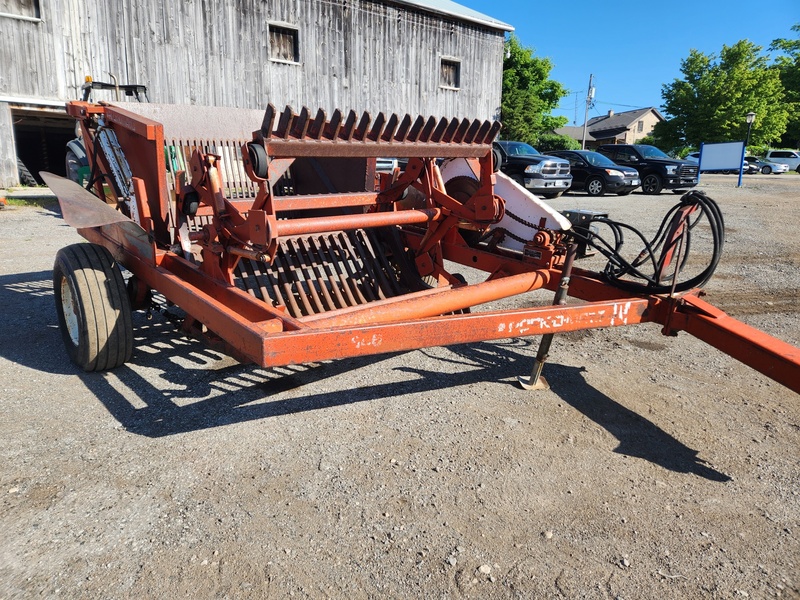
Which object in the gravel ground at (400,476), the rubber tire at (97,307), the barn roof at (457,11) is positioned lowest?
the gravel ground at (400,476)

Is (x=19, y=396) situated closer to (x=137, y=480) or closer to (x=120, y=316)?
(x=120, y=316)

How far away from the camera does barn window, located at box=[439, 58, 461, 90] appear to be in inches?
754

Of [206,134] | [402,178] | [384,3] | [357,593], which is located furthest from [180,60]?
[357,593]

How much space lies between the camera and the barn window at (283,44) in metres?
15.8

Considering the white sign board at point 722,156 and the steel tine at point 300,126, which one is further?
the white sign board at point 722,156

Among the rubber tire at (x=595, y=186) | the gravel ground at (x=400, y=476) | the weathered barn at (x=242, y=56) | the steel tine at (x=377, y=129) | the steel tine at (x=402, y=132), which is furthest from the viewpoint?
the rubber tire at (x=595, y=186)

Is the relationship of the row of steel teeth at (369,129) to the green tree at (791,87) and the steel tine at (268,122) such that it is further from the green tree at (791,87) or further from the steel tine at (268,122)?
the green tree at (791,87)

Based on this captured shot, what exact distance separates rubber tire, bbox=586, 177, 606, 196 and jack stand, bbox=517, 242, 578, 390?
14342 mm

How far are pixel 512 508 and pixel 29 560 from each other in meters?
1.84

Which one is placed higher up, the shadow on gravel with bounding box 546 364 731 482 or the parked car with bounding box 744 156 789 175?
the parked car with bounding box 744 156 789 175

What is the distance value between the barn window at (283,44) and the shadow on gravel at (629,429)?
1441 cm

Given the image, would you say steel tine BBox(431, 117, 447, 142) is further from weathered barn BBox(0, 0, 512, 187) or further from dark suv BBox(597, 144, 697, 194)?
dark suv BBox(597, 144, 697, 194)

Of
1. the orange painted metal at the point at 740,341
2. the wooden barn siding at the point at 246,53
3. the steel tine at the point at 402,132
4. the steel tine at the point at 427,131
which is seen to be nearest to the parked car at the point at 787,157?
the wooden barn siding at the point at 246,53

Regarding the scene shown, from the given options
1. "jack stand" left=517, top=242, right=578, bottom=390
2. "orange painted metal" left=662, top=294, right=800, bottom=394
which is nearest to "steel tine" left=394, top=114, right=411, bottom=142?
"jack stand" left=517, top=242, right=578, bottom=390
